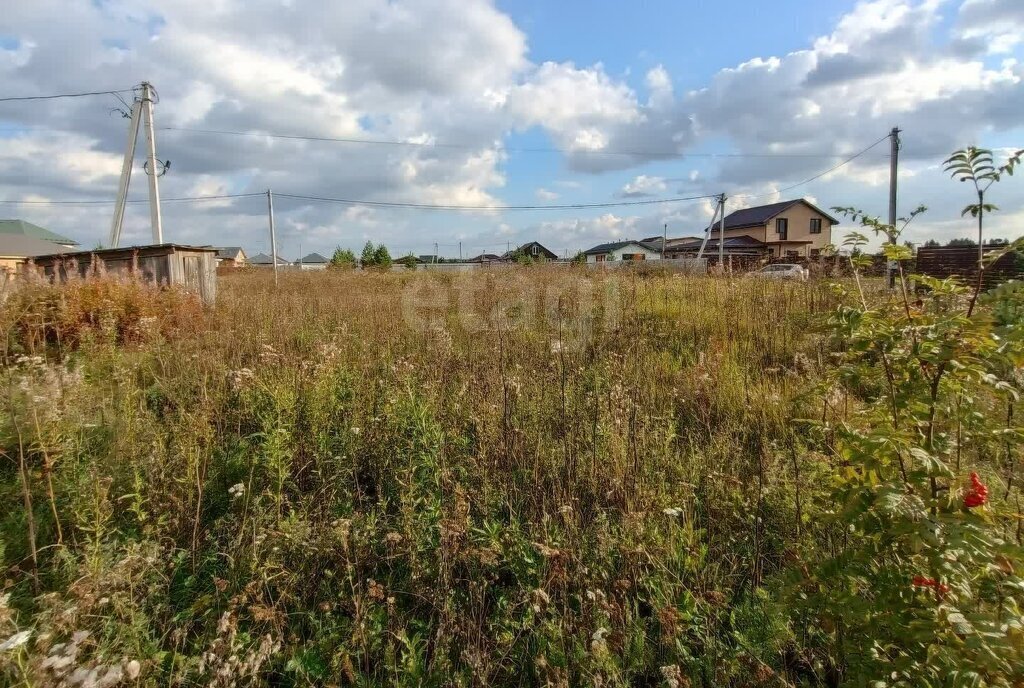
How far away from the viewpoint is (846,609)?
1.13 metres

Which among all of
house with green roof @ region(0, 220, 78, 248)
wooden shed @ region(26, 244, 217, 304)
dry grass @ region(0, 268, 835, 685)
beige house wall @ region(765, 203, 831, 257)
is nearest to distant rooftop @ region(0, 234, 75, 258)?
house with green roof @ region(0, 220, 78, 248)

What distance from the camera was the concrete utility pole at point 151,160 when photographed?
12324 mm

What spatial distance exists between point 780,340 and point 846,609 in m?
4.54

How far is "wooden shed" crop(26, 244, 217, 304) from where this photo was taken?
289 inches

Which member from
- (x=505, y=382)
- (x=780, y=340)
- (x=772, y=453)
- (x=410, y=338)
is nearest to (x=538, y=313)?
(x=410, y=338)

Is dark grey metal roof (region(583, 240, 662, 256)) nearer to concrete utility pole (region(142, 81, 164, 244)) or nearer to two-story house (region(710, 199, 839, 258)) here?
two-story house (region(710, 199, 839, 258))

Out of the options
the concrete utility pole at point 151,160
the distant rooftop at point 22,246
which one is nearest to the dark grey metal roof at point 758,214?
the concrete utility pole at point 151,160

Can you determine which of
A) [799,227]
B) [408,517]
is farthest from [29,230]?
Result: [799,227]

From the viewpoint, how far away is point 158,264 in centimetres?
743

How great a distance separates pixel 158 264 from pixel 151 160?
7664 mm

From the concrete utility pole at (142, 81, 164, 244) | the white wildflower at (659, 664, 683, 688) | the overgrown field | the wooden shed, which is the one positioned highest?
the concrete utility pole at (142, 81, 164, 244)

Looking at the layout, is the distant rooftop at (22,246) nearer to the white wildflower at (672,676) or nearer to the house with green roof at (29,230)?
Answer: the house with green roof at (29,230)

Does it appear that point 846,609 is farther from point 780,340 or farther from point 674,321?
point 674,321

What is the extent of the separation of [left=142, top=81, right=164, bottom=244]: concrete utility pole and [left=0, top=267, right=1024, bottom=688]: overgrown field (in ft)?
35.2
